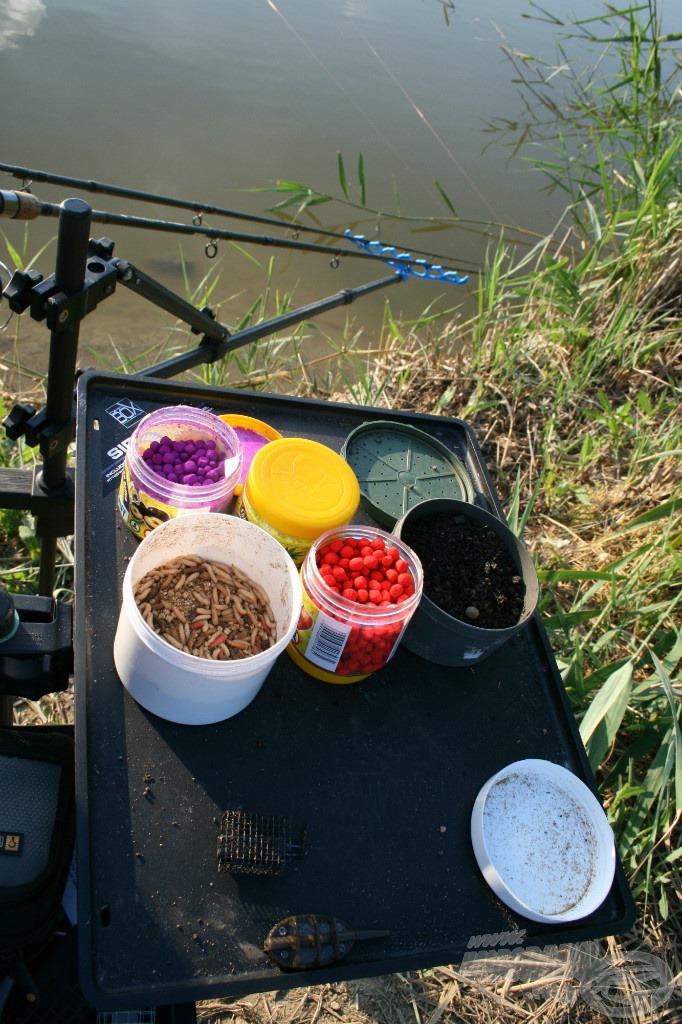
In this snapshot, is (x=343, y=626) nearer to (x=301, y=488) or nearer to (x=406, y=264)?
(x=301, y=488)

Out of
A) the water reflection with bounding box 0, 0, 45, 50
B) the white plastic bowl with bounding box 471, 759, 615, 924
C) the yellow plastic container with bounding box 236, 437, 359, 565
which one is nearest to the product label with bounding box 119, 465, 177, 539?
the yellow plastic container with bounding box 236, 437, 359, 565

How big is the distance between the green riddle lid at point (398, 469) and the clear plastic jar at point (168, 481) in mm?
249

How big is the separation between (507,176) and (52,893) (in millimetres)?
4221

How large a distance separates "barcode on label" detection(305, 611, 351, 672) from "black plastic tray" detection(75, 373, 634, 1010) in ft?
0.22

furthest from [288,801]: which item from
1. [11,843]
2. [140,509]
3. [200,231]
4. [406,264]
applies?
[406,264]

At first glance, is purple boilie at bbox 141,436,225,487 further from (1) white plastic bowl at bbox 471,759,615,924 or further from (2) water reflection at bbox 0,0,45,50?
(2) water reflection at bbox 0,0,45,50

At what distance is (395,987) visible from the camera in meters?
1.50

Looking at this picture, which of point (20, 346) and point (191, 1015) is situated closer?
point (191, 1015)

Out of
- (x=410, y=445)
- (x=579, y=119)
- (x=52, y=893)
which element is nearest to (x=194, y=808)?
(x=52, y=893)

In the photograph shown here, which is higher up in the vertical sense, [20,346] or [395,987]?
[20,346]

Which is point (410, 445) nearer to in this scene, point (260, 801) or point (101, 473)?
point (101, 473)

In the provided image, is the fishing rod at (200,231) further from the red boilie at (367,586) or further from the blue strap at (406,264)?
the red boilie at (367,586)

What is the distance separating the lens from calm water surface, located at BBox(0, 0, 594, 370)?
3322 millimetres

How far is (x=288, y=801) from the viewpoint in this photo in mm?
1010
